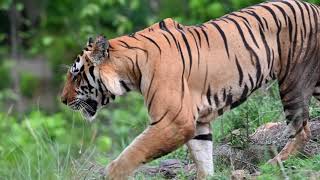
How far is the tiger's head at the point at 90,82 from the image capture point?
6.37m

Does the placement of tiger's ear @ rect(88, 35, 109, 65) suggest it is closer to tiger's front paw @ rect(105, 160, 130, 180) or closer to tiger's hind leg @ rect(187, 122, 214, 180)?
tiger's front paw @ rect(105, 160, 130, 180)

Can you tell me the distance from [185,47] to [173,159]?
5.05 ft

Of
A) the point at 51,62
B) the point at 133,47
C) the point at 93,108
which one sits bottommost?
the point at 51,62

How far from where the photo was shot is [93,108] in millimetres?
6656

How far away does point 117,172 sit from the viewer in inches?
238

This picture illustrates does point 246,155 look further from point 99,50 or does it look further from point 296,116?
point 99,50

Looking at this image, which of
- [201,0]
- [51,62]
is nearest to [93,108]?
[201,0]

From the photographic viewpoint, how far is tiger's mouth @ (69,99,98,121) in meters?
6.63

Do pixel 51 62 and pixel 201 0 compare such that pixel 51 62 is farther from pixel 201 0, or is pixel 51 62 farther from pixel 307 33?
pixel 307 33

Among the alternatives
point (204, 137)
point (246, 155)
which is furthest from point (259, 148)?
point (204, 137)

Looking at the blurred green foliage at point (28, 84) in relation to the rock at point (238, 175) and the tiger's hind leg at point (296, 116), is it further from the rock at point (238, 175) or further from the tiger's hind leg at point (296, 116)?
the rock at point (238, 175)

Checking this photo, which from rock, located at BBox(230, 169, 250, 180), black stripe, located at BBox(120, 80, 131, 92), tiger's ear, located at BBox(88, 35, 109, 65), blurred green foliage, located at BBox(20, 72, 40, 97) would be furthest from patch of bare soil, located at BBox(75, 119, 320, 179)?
blurred green foliage, located at BBox(20, 72, 40, 97)

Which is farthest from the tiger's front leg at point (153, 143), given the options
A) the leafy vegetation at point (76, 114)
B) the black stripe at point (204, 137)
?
the black stripe at point (204, 137)

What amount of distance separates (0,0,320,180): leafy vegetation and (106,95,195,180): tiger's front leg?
1.29ft
